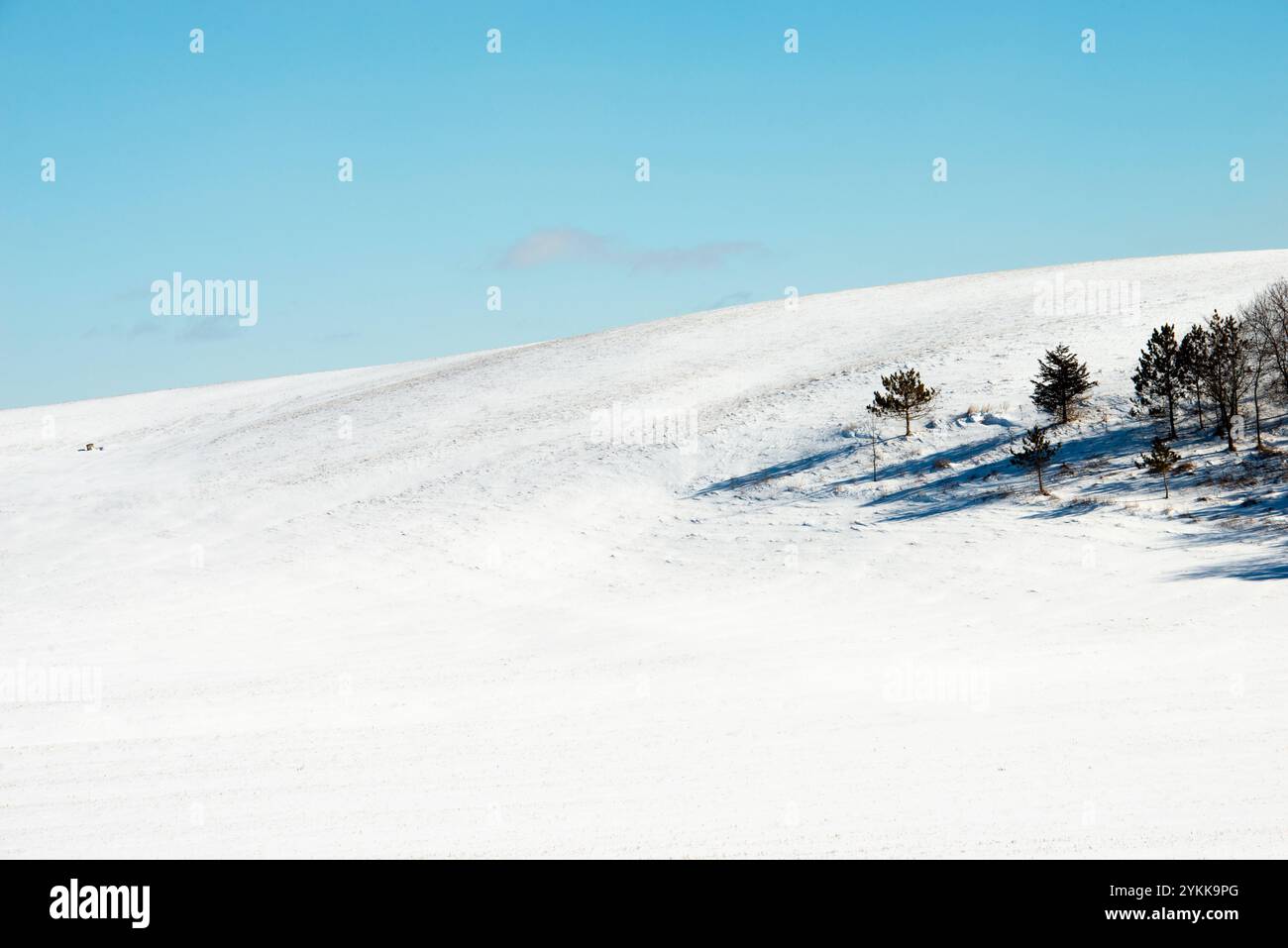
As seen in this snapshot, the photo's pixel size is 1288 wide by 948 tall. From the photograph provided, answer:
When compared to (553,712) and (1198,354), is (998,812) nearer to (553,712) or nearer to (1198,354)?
(553,712)

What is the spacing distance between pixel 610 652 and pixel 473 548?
418 inches

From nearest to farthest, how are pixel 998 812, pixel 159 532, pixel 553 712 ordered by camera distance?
pixel 998 812, pixel 553 712, pixel 159 532

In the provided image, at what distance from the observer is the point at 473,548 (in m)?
26.8

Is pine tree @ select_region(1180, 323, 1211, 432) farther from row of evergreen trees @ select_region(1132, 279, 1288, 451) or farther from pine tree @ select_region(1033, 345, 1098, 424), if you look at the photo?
pine tree @ select_region(1033, 345, 1098, 424)

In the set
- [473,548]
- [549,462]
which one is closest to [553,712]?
[473,548]

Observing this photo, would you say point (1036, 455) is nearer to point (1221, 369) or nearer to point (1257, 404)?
point (1221, 369)

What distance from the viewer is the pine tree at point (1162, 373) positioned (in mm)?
28969

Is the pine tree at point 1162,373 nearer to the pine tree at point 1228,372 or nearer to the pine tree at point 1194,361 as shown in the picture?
the pine tree at point 1194,361

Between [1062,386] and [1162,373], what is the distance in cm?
279

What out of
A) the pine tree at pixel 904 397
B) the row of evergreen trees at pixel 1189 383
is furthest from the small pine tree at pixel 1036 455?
the pine tree at pixel 904 397

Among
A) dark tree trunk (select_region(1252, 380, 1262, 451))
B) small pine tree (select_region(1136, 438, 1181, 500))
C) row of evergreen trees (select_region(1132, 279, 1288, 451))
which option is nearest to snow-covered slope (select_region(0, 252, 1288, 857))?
small pine tree (select_region(1136, 438, 1181, 500))

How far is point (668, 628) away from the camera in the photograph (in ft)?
61.5

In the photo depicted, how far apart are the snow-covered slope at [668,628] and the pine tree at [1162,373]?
121 centimetres
